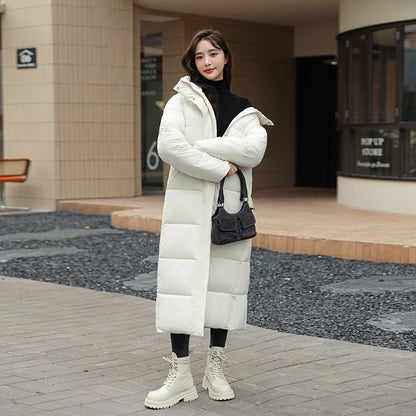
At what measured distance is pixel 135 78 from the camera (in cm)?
1551

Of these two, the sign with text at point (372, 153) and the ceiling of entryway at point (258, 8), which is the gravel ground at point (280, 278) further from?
the ceiling of entryway at point (258, 8)

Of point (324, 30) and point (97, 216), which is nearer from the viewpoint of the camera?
point (97, 216)

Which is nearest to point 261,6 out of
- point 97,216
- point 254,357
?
point 97,216

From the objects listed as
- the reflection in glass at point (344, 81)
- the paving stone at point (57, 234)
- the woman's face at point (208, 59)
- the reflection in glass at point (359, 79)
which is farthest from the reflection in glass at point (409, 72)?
the woman's face at point (208, 59)

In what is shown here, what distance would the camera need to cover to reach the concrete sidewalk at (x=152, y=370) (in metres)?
4.12

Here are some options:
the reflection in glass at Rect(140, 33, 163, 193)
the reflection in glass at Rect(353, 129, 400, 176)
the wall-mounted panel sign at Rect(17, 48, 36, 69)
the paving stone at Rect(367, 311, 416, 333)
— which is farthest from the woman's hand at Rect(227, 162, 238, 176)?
the reflection in glass at Rect(140, 33, 163, 193)

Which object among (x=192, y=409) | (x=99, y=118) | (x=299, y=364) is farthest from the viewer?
(x=99, y=118)

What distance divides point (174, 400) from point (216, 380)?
26 cm

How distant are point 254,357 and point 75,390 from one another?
1.17 metres

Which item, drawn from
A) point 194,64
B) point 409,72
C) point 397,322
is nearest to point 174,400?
point 194,64

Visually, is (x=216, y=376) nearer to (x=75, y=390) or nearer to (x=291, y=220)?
(x=75, y=390)

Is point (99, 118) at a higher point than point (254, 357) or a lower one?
higher

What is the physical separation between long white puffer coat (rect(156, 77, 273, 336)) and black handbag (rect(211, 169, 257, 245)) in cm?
5

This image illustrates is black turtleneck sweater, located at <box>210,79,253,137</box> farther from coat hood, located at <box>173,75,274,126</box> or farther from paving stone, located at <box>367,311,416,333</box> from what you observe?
paving stone, located at <box>367,311,416,333</box>
